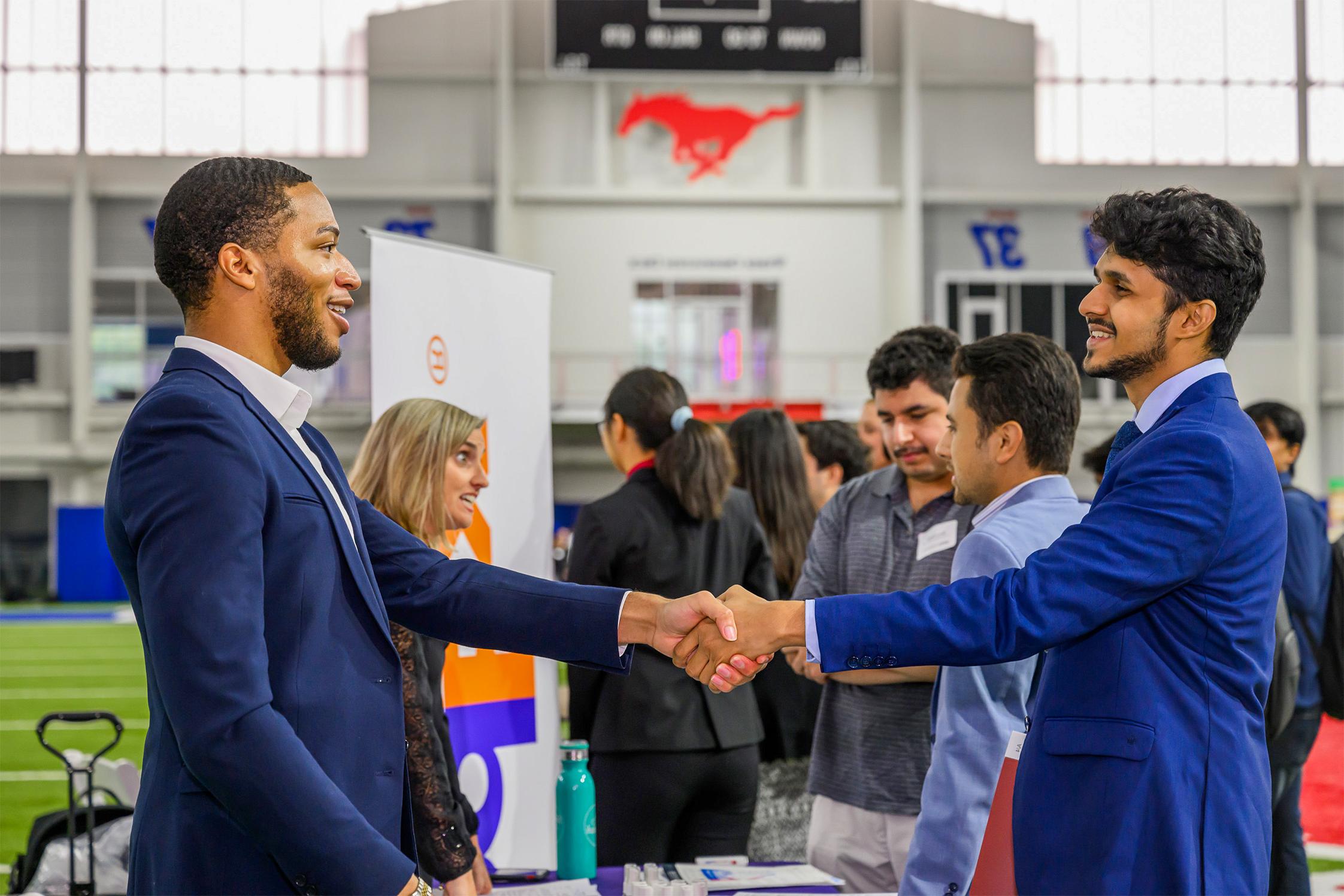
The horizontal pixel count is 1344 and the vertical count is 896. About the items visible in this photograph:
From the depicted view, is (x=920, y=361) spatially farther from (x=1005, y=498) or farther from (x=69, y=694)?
(x=69, y=694)

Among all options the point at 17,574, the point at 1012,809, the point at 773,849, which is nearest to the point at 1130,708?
the point at 1012,809

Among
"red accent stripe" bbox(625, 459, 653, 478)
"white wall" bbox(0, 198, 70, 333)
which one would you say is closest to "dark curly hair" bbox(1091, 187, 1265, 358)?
"red accent stripe" bbox(625, 459, 653, 478)

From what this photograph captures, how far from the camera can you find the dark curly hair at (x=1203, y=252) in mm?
2107

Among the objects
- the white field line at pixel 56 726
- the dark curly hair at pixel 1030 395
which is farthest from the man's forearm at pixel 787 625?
the white field line at pixel 56 726

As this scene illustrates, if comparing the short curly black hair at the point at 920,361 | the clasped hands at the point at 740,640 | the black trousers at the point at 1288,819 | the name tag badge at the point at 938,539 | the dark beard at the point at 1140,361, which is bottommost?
the black trousers at the point at 1288,819

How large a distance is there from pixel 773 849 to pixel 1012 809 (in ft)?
8.18

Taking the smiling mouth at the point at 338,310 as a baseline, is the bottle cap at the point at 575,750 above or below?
below

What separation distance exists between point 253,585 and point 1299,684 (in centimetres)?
448

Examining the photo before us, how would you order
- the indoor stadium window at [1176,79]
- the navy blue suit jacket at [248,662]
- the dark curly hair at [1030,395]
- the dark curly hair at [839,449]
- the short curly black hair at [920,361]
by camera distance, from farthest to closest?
the indoor stadium window at [1176,79] → the dark curly hair at [839,449] → the short curly black hair at [920,361] → the dark curly hair at [1030,395] → the navy blue suit jacket at [248,662]

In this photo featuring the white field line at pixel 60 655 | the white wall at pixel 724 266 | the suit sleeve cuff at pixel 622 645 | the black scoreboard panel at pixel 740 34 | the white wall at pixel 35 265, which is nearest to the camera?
the suit sleeve cuff at pixel 622 645

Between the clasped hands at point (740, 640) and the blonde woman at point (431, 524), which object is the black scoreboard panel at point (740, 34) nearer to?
the blonde woman at point (431, 524)

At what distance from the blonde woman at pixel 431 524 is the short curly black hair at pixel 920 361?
3.88 ft

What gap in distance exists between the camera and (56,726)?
11.0m

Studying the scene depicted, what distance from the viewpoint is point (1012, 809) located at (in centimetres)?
215
